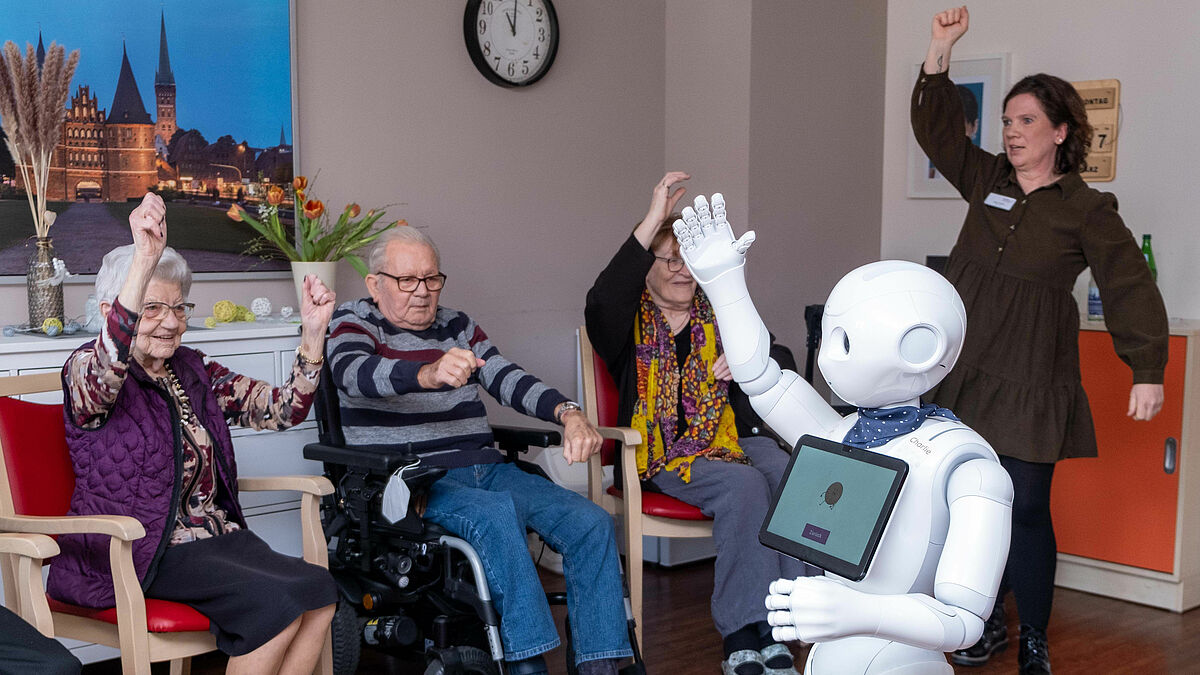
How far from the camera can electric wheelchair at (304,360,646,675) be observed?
A: 2.49 metres

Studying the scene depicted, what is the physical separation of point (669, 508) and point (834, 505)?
1.50m

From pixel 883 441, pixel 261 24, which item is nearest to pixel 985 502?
pixel 883 441

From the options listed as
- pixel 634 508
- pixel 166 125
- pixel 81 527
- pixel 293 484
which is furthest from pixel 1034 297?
pixel 166 125

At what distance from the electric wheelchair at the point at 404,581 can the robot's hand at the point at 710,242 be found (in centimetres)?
104

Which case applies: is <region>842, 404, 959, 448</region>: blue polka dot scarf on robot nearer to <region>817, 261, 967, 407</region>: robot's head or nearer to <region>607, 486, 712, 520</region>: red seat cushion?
<region>817, 261, 967, 407</region>: robot's head

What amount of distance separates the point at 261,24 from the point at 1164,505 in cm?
308

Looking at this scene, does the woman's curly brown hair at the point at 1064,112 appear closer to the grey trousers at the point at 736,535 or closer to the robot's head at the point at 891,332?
the grey trousers at the point at 736,535

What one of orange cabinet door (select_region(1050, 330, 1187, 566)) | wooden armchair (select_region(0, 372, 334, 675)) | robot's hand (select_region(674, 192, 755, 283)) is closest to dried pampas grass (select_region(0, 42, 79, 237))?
wooden armchair (select_region(0, 372, 334, 675))

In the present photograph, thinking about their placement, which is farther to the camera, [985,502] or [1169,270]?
[1169,270]

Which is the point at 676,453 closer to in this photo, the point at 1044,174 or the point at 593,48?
the point at 1044,174

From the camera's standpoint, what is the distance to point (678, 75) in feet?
15.0

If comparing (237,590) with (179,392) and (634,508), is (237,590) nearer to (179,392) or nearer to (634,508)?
(179,392)

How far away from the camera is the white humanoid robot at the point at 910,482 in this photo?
1.47 m

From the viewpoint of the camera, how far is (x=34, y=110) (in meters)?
2.88
